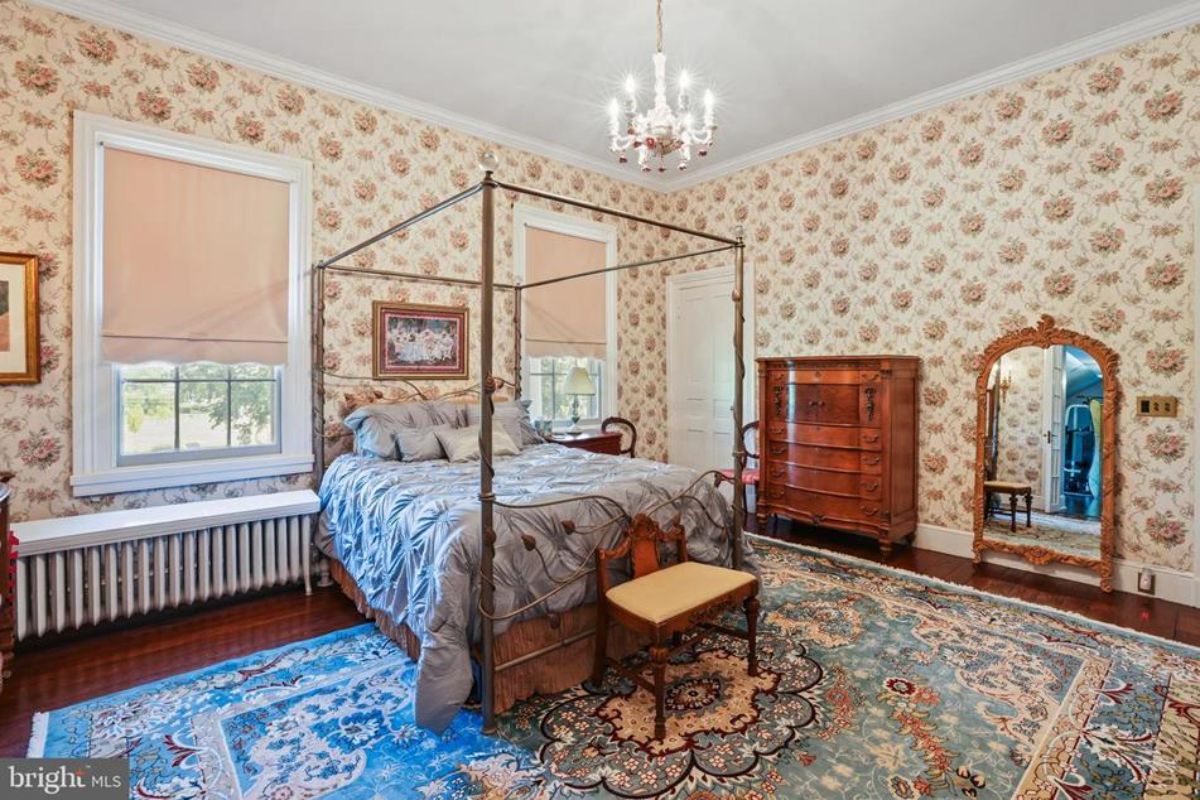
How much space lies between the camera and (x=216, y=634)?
2914 mm

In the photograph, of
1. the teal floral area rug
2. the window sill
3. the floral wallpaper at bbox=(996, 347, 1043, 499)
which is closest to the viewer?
the teal floral area rug

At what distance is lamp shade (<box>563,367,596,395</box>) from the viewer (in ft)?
16.3

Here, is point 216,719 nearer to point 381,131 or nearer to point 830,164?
point 381,131

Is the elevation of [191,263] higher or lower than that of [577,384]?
higher

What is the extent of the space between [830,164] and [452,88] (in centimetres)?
296

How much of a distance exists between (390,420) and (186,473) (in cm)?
114

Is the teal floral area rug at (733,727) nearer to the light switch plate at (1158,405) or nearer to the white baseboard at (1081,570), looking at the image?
the white baseboard at (1081,570)

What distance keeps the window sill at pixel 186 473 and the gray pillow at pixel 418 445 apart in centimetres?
70

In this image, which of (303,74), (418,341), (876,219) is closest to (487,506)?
(418,341)

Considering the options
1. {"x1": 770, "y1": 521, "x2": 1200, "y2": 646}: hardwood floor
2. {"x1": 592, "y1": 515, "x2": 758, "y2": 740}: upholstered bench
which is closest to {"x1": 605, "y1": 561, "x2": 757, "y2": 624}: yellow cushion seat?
{"x1": 592, "y1": 515, "x2": 758, "y2": 740}: upholstered bench

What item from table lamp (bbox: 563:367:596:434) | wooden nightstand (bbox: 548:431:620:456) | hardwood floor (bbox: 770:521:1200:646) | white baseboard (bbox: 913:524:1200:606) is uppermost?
table lamp (bbox: 563:367:596:434)

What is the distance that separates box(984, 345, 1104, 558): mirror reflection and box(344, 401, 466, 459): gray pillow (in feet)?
11.9

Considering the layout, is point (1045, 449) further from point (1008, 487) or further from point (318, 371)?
point (318, 371)

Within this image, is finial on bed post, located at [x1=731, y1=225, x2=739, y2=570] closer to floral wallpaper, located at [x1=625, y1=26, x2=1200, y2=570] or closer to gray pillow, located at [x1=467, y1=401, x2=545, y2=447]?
gray pillow, located at [x1=467, y1=401, x2=545, y2=447]
